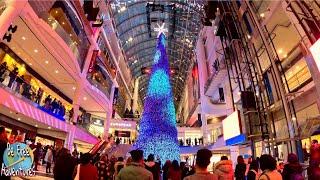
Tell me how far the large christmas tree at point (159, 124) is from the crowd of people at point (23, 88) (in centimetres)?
588

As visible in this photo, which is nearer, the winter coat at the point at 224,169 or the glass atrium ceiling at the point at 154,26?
the winter coat at the point at 224,169

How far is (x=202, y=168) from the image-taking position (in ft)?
7.59

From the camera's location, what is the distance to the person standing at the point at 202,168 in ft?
7.34

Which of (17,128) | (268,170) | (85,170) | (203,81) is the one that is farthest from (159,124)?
(203,81)

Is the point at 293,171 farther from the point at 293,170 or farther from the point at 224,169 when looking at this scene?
the point at 224,169

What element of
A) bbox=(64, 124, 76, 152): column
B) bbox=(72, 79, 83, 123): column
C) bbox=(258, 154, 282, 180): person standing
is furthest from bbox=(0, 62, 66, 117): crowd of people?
bbox=(258, 154, 282, 180): person standing

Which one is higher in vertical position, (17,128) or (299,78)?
(299,78)

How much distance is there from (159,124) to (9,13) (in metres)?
6.87

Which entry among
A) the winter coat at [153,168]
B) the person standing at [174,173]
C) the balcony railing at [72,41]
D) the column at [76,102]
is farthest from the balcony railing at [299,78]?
the column at [76,102]

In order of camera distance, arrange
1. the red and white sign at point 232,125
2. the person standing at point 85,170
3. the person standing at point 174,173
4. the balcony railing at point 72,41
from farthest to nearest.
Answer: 1. the balcony railing at point 72,41
2. the red and white sign at point 232,125
3. the person standing at point 174,173
4. the person standing at point 85,170

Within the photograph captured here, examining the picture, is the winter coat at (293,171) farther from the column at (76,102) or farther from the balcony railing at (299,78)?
the column at (76,102)

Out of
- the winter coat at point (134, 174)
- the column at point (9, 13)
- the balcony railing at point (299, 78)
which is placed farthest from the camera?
the balcony railing at point (299, 78)

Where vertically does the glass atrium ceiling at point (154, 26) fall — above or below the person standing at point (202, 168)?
above

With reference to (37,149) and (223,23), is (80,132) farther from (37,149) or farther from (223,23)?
(223,23)
